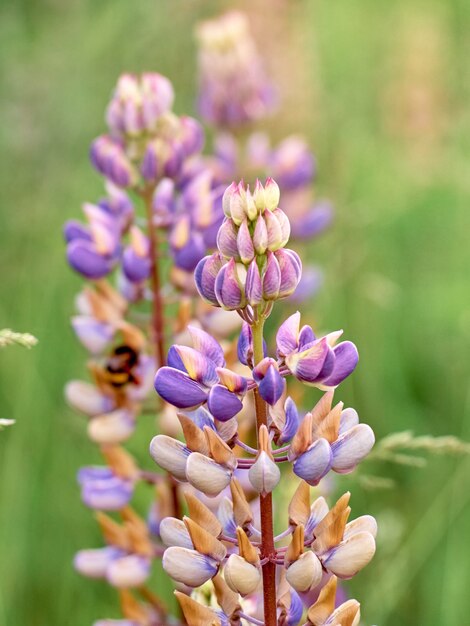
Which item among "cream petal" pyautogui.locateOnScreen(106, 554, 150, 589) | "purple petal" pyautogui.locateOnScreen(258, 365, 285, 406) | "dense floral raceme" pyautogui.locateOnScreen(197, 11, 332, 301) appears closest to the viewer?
"purple petal" pyautogui.locateOnScreen(258, 365, 285, 406)

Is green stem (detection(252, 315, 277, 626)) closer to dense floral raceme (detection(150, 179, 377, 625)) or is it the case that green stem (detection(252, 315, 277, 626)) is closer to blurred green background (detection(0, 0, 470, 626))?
dense floral raceme (detection(150, 179, 377, 625))

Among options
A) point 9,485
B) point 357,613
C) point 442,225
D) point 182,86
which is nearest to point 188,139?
point 9,485

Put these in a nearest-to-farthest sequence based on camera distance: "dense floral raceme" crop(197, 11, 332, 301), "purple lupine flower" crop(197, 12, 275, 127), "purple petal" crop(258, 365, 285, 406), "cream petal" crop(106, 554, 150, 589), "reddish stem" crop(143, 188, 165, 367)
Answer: "purple petal" crop(258, 365, 285, 406)
"cream petal" crop(106, 554, 150, 589)
"reddish stem" crop(143, 188, 165, 367)
"dense floral raceme" crop(197, 11, 332, 301)
"purple lupine flower" crop(197, 12, 275, 127)

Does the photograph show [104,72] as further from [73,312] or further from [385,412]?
[385,412]

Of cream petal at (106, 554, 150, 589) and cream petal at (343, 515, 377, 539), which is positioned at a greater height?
cream petal at (343, 515, 377, 539)

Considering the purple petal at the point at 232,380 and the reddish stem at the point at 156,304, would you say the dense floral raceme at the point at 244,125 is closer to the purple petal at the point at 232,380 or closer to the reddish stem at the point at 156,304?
the reddish stem at the point at 156,304

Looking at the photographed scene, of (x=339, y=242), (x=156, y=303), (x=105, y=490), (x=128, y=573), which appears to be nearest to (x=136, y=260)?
(x=156, y=303)

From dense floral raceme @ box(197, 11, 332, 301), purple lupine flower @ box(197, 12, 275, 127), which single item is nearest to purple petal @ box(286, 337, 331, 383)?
dense floral raceme @ box(197, 11, 332, 301)

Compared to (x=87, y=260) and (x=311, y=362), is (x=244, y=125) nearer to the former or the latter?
(x=87, y=260)
